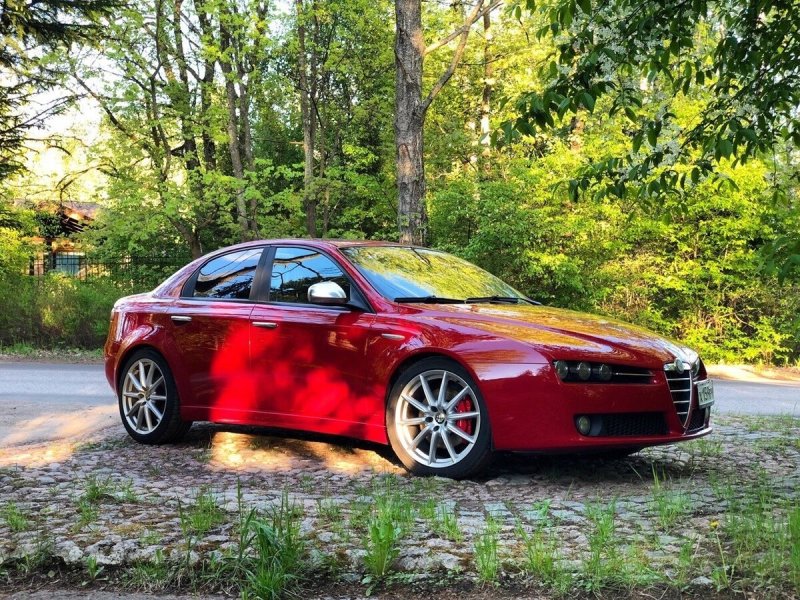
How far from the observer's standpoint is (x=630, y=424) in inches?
206

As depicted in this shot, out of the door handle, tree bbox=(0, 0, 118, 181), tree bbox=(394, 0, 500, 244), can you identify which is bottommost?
the door handle

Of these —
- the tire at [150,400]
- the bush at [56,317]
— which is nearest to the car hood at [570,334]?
the tire at [150,400]

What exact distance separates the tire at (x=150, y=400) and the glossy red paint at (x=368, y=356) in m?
0.10

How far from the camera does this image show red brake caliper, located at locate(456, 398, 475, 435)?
538 cm

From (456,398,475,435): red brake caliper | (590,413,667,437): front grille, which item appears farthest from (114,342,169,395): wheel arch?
(590,413,667,437): front grille

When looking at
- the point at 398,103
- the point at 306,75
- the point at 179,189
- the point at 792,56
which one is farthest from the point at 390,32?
the point at 792,56

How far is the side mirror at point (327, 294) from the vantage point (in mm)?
5969

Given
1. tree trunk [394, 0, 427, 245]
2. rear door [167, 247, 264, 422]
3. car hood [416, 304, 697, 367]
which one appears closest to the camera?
car hood [416, 304, 697, 367]

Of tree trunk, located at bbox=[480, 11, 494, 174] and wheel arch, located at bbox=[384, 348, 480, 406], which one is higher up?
tree trunk, located at bbox=[480, 11, 494, 174]

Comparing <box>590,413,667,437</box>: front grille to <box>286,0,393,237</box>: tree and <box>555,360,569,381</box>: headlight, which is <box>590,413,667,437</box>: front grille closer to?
<box>555,360,569,381</box>: headlight

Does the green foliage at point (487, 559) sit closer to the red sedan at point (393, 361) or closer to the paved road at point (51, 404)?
the red sedan at point (393, 361)

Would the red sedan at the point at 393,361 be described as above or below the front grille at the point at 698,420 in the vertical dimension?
above

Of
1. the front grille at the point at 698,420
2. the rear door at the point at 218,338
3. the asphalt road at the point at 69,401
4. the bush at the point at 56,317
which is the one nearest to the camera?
the front grille at the point at 698,420

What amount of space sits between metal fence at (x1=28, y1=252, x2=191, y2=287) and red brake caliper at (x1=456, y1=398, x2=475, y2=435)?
18.4m
